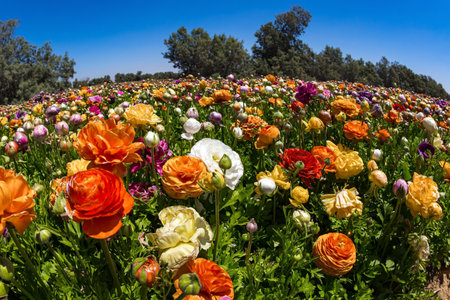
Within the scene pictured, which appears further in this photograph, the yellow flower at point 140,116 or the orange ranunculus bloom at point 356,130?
the orange ranunculus bloom at point 356,130

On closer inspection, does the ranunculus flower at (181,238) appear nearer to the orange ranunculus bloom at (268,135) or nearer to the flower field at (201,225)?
the flower field at (201,225)

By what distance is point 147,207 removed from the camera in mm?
1511

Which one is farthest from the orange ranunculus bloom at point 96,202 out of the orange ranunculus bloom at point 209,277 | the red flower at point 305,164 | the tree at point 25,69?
the tree at point 25,69

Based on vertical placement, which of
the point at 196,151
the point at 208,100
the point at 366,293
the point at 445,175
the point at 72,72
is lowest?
the point at 366,293

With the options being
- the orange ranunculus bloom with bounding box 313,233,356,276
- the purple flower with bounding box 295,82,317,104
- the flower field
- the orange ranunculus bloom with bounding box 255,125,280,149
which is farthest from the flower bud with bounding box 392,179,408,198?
the purple flower with bounding box 295,82,317,104

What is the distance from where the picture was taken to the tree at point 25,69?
22.4 m

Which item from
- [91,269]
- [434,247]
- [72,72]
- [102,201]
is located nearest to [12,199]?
[102,201]

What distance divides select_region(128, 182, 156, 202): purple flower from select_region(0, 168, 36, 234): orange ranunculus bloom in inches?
30.6

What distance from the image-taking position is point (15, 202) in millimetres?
681

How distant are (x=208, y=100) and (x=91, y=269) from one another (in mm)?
1686

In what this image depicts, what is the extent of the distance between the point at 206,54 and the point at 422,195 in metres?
29.6

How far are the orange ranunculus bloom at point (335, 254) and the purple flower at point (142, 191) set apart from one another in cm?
90

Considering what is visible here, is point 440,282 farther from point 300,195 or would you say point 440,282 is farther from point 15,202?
point 15,202

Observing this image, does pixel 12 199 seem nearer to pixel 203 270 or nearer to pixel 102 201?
pixel 102 201
